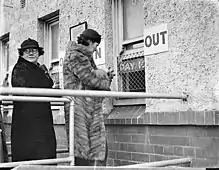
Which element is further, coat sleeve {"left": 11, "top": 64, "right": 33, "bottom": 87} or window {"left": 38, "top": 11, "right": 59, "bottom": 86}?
window {"left": 38, "top": 11, "right": 59, "bottom": 86}

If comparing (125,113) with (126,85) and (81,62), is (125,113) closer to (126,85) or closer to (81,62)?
(126,85)

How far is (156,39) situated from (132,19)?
813mm

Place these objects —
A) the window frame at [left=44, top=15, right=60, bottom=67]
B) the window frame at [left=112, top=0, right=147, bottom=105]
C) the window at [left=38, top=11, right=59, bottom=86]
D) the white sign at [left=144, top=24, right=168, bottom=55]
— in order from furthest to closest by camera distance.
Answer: the window frame at [left=44, top=15, right=60, bottom=67] < the window at [left=38, top=11, right=59, bottom=86] < the window frame at [left=112, top=0, right=147, bottom=105] < the white sign at [left=144, top=24, right=168, bottom=55]

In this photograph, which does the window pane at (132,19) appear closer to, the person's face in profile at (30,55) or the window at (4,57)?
the person's face in profile at (30,55)

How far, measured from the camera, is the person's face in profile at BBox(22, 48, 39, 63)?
3.66 metres

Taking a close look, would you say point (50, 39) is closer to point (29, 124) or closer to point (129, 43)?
point (129, 43)

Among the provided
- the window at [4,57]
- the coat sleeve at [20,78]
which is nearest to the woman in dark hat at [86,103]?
the coat sleeve at [20,78]

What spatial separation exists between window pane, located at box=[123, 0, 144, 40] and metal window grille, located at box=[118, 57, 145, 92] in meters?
0.35

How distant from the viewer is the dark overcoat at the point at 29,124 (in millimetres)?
3430

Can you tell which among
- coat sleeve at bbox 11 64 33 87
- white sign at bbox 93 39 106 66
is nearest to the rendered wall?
white sign at bbox 93 39 106 66

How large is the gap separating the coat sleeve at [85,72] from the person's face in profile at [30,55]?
0.45 metres

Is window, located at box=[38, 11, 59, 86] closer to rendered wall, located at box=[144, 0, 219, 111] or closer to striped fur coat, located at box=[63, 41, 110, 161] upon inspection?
rendered wall, located at box=[144, 0, 219, 111]

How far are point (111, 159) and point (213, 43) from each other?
2058 millimetres

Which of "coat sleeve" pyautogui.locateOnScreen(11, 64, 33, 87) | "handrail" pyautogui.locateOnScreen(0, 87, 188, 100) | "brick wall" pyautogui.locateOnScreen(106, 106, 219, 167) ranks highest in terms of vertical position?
"coat sleeve" pyautogui.locateOnScreen(11, 64, 33, 87)
